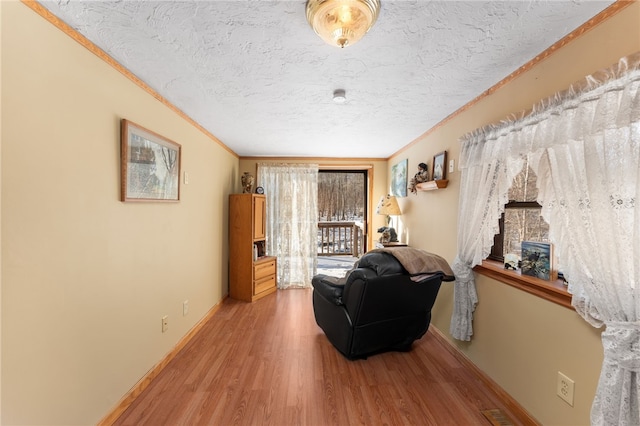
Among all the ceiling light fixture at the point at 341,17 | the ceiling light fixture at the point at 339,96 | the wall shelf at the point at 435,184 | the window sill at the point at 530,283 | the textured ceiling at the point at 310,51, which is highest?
the textured ceiling at the point at 310,51

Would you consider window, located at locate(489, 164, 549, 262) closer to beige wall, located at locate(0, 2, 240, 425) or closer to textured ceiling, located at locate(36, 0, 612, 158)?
textured ceiling, located at locate(36, 0, 612, 158)

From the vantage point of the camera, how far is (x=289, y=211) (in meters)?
4.47

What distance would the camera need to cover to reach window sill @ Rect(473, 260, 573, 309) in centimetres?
139

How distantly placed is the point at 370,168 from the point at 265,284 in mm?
2614

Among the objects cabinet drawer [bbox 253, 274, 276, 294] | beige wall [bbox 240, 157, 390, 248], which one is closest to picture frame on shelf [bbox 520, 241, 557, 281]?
beige wall [bbox 240, 157, 390, 248]

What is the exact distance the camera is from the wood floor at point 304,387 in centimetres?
168

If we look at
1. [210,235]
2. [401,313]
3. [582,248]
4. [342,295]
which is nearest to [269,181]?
[210,235]

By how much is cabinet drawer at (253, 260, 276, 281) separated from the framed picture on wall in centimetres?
224

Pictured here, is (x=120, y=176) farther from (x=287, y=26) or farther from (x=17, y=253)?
(x=287, y=26)

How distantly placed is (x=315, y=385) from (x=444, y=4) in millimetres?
2415

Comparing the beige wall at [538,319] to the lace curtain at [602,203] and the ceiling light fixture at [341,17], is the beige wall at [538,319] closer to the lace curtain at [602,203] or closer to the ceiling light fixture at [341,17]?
the lace curtain at [602,203]

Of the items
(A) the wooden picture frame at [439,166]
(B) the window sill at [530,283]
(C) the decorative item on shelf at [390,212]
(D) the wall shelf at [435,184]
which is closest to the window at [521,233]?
(B) the window sill at [530,283]

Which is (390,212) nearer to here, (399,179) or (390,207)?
(390,207)

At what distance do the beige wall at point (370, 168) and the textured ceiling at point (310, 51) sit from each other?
6.50 ft
